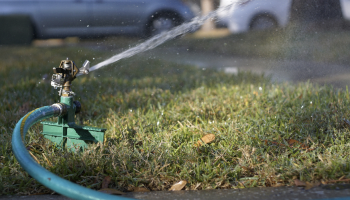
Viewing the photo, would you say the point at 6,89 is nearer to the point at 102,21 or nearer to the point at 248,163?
the point at 102,21

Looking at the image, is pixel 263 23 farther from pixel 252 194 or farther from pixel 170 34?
pixel 252 194

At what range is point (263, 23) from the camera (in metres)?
3.86

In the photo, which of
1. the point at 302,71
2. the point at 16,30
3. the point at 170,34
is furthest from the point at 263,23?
the point at 16,30

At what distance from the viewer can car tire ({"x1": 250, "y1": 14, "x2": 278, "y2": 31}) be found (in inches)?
146

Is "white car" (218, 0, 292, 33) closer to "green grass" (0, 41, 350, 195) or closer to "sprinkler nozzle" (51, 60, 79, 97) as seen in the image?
"green grass" (0, 41, 350, 195)

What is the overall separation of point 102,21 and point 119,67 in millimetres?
913

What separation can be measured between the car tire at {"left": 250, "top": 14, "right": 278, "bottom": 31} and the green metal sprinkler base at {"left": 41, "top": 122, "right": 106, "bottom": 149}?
2.47 m

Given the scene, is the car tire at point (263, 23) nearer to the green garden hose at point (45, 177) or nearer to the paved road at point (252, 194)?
the paved road at point (252, 194)

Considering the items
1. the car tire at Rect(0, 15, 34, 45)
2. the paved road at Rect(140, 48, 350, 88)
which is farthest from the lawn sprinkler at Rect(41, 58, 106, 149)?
the car tire at Rect(0, 15, 34, 45)

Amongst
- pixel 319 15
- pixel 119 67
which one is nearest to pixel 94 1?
pixel 119 67

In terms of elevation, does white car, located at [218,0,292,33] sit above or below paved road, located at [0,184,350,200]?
above

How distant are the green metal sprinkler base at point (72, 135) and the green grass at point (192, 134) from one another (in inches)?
2.3

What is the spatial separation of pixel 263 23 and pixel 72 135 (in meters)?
2.63

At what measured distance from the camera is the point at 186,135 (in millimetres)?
2209
